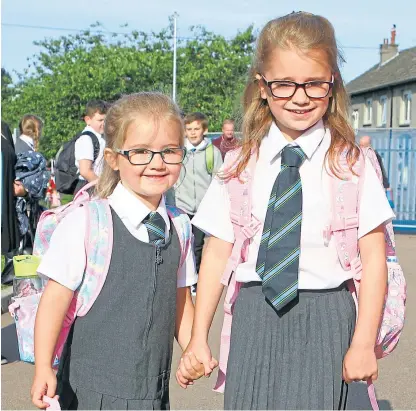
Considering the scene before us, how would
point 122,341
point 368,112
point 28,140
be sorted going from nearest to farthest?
point 122,341 < point 28,140 < point 368,112

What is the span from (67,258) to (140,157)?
458mm

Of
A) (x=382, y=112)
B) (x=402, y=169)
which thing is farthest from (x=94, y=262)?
(x=382, y=112)

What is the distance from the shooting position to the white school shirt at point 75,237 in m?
2.74

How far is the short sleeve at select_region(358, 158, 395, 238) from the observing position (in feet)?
8.57

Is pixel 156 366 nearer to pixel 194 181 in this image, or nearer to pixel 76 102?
pixel 194 181

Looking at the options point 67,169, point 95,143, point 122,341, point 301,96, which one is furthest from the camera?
point 67,169

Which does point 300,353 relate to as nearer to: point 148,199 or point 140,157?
point 148,199

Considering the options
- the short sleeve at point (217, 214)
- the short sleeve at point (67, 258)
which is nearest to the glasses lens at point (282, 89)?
the short sleeve at point (217, 214)

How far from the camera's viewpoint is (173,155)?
2.91 metres

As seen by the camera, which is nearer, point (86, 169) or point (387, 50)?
point (86, 169)

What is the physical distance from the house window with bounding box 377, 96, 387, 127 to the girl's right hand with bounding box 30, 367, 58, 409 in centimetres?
3943

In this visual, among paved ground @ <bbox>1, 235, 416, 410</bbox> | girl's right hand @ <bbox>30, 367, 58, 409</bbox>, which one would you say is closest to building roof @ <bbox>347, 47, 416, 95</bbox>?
paved ground @ <bbox>1, 235, 416, 410</bbox>

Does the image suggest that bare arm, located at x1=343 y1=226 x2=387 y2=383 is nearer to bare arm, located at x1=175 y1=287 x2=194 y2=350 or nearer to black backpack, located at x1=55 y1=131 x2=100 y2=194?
bare arm, located at x1=175 y1=287 x2=194 y2=350

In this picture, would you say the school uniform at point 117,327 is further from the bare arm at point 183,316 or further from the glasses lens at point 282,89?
the glasses lens at point 282,89
